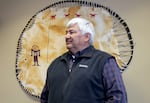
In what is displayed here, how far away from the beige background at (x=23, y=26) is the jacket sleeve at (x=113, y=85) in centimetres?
39

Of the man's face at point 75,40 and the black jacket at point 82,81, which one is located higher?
the man's face at point 75,40

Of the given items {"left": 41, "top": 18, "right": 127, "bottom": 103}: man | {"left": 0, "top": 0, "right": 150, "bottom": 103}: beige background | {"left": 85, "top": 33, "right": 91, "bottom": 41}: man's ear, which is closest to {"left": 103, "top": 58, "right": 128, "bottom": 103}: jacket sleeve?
{"left": 41, "top": 18, "right": 127, "bottom": 103}: man

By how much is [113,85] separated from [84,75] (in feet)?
0.66

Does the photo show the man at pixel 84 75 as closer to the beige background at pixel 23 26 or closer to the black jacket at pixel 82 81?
the black jacket at pixel 82 81

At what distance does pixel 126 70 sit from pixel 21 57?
3.40ft

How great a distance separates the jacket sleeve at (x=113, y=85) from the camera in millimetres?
1659

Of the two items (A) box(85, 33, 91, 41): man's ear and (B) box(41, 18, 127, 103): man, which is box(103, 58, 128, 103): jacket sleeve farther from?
(A) box(85, 33, 91, 41): man's ear

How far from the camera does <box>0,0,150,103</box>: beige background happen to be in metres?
2.04

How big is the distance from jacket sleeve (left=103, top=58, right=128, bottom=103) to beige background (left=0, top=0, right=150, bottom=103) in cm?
39

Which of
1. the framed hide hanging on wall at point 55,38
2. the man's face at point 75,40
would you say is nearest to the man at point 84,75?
the man's face at point 75,40
